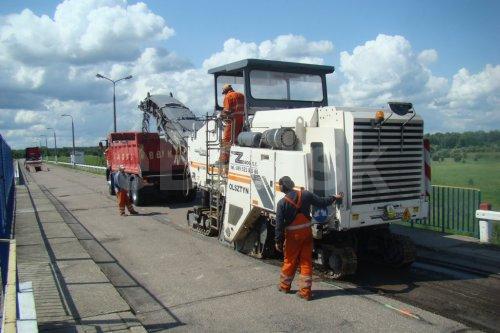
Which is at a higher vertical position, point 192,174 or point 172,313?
point 192,174

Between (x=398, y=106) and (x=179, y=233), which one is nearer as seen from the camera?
(x=398, y=106)

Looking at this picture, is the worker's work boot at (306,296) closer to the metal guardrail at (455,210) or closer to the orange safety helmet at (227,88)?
the orange safety helmet at (227,88)

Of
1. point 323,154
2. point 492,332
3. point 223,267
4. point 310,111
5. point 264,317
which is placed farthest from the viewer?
point 223,267

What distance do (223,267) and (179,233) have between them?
3.36 m

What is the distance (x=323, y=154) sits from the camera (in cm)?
667

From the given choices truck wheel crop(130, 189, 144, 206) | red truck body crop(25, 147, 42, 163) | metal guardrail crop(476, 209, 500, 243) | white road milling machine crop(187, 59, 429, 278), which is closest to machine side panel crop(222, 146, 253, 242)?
white road milling machine crop(187, 59, 429, 278)

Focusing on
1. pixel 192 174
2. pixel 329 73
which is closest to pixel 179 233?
pixel 192 174

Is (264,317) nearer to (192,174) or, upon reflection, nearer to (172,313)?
(172,313)

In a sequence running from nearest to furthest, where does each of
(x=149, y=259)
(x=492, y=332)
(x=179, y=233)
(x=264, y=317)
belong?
(x=492, y=332)
(x=264, y=317)
(x=149, y=259)
(x=179, y=233)

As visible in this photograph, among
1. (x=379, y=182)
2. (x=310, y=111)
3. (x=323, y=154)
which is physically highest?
(x=310, y=111)

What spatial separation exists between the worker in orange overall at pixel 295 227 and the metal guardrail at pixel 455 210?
4.70 m

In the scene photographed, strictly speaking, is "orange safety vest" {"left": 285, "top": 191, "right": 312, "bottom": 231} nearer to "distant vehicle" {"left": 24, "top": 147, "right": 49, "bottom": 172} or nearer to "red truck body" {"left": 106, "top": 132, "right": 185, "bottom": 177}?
"red truck body" {"left": 106, "top": 132, "right": 185, "bottom": 177}

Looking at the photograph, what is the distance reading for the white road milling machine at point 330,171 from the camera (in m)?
6.57

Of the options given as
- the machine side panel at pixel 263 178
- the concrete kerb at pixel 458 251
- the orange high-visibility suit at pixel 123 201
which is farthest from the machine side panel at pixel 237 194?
the orange high-visibility suit at pixel 123 201
